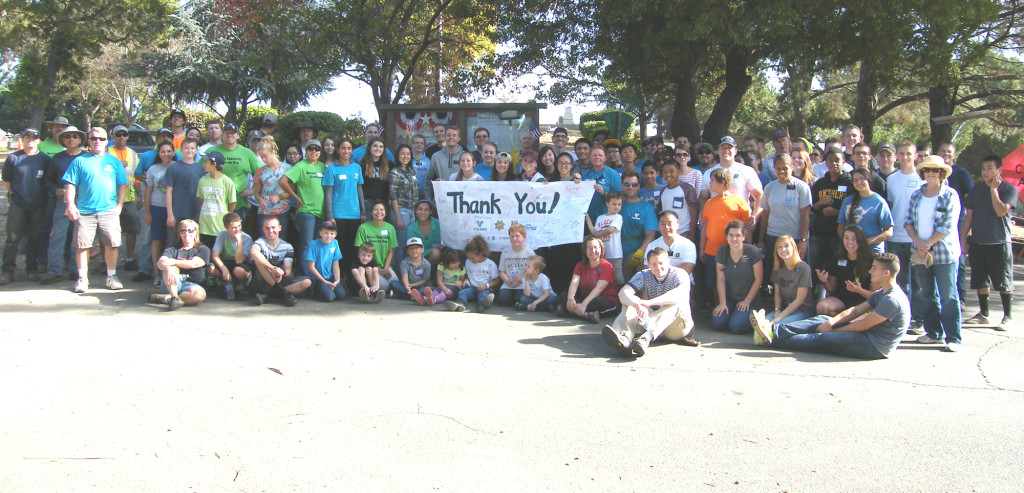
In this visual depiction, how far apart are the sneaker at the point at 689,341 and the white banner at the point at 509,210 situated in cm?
226

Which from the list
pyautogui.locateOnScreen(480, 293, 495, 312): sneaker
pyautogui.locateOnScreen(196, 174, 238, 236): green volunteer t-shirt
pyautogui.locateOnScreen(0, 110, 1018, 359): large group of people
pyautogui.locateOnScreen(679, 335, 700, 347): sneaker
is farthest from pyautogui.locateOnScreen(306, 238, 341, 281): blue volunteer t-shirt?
pyautogui.locateOnScreen(679, 335, 700, 347): sneaker

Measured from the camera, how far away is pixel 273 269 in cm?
814

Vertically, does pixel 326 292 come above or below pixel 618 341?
above

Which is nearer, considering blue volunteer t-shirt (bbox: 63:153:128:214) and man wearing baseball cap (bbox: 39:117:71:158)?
blue volunteer t-shirt (bbox: 63:153:128:214)

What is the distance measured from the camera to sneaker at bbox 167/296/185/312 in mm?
7742

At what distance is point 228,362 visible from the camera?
6008 mm

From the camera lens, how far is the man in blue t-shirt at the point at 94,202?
845 cm

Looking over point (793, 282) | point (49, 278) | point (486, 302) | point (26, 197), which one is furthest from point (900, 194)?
point (26, 197)

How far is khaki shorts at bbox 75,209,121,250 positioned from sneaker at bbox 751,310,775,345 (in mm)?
7066

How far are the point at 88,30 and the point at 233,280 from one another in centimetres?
2018

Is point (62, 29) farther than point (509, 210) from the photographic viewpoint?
Yes

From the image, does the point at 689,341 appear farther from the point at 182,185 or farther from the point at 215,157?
the point at 182,185

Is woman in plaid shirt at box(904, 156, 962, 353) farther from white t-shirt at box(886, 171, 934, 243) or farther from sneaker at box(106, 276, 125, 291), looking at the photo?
sneaker at box(106, 276, 125, 291)

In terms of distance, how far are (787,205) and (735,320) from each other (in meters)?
1.52
